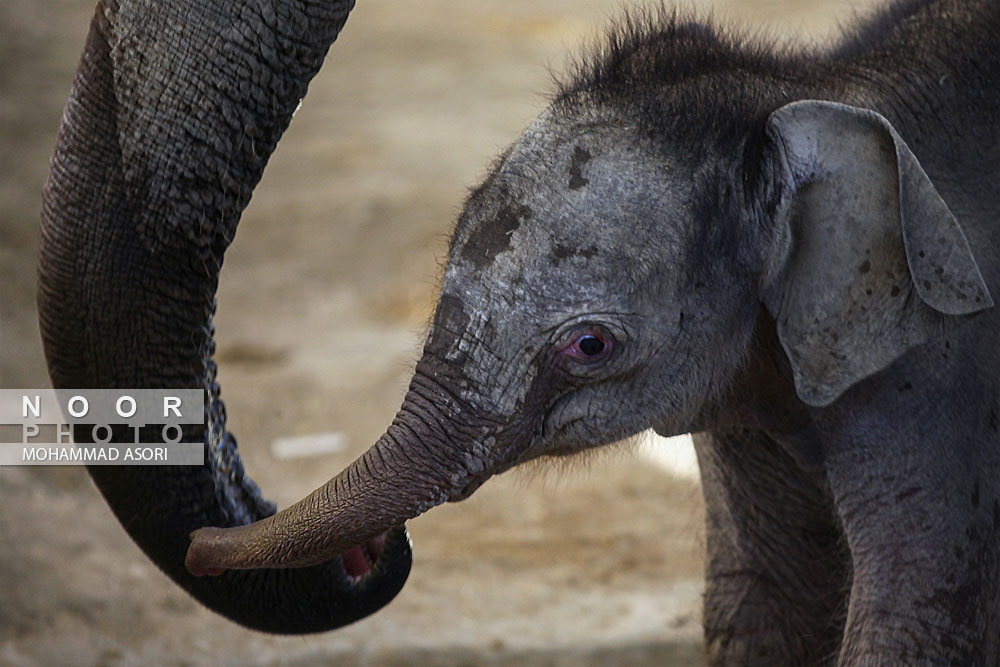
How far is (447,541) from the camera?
206 inches

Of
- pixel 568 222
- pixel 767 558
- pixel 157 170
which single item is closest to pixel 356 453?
pixel 767 558

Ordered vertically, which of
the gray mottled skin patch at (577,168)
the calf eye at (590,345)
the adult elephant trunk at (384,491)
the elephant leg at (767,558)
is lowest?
the elephant leg at (767,558)

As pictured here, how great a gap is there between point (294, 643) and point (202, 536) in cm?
203

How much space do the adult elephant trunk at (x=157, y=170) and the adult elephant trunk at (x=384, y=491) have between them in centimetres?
39

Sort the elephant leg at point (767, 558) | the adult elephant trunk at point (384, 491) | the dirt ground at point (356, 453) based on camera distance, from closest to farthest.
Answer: the adult elephant trunk at point (384, 491) < the elephant leg at point (767, 558) < the dirt ground at point (356, 453)

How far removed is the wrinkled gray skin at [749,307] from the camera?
2.34 m

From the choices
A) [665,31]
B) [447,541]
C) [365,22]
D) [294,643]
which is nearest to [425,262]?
[447,541]

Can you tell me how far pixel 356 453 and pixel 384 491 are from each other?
11.9ft

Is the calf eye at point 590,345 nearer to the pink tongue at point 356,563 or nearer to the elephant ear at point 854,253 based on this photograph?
the elephant ear at point 854,253

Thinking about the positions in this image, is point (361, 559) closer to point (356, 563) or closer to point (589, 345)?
point (356, 563)

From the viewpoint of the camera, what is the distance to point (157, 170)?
8.00ft

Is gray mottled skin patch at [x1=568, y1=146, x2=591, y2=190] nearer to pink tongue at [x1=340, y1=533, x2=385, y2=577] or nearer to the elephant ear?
the elephant ear

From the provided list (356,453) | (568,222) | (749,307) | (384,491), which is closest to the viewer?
(384,491)

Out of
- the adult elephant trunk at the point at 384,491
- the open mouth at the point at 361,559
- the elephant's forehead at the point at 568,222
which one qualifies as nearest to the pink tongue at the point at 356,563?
the open mouth at the point at 361,559
